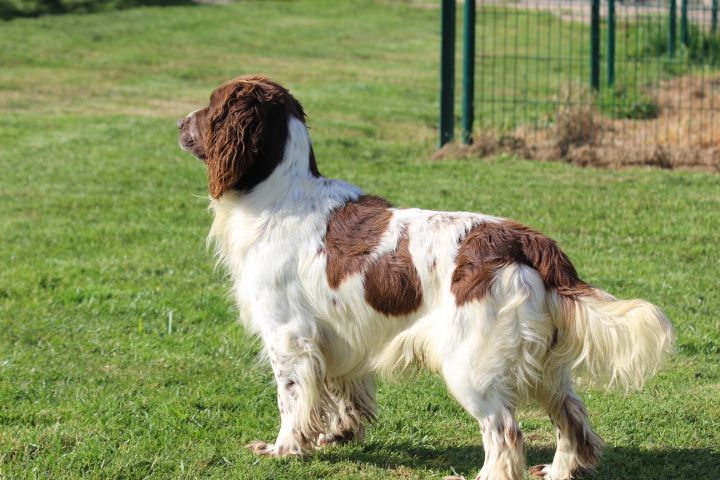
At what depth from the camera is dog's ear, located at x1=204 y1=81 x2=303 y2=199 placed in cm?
473

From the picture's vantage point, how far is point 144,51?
21.1m

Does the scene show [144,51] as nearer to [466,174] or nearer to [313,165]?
[466,174]

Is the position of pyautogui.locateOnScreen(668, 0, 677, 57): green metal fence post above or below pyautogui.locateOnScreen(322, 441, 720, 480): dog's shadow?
above

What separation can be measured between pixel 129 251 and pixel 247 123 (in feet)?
13.1

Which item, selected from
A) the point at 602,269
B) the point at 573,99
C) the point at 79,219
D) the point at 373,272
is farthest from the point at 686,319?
the point at 573,99

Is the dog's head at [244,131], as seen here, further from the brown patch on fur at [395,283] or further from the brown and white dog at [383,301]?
the brown patch on fur at [395,283]

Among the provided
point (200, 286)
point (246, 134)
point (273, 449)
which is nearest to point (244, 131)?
point (246, 134)

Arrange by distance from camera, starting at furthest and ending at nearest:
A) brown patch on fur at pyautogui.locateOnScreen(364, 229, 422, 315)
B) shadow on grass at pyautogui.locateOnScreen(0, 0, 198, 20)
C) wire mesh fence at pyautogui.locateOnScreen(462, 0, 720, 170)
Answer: shadow on grass at pyautogui.locateOnScreen(0, 0, 198, 20)
wire mesh fence at pyautogui.locateOnScreen(462, 0, 720, 170)
brown patch on fur at pyautogui.locateOnScreen(364, 229, 422, 315)

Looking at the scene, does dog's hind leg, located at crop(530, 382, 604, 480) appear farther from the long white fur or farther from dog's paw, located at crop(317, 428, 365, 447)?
dog's paw, located at crop(317, 428, 365, 447)

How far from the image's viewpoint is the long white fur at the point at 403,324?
13.7ft

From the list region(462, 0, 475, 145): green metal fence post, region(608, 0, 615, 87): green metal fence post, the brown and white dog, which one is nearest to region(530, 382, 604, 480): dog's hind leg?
the brown and white dog

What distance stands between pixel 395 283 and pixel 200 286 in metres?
3.41

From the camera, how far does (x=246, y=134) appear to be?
4746mm

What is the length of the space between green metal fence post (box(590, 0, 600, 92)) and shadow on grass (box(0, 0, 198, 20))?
569 inches
